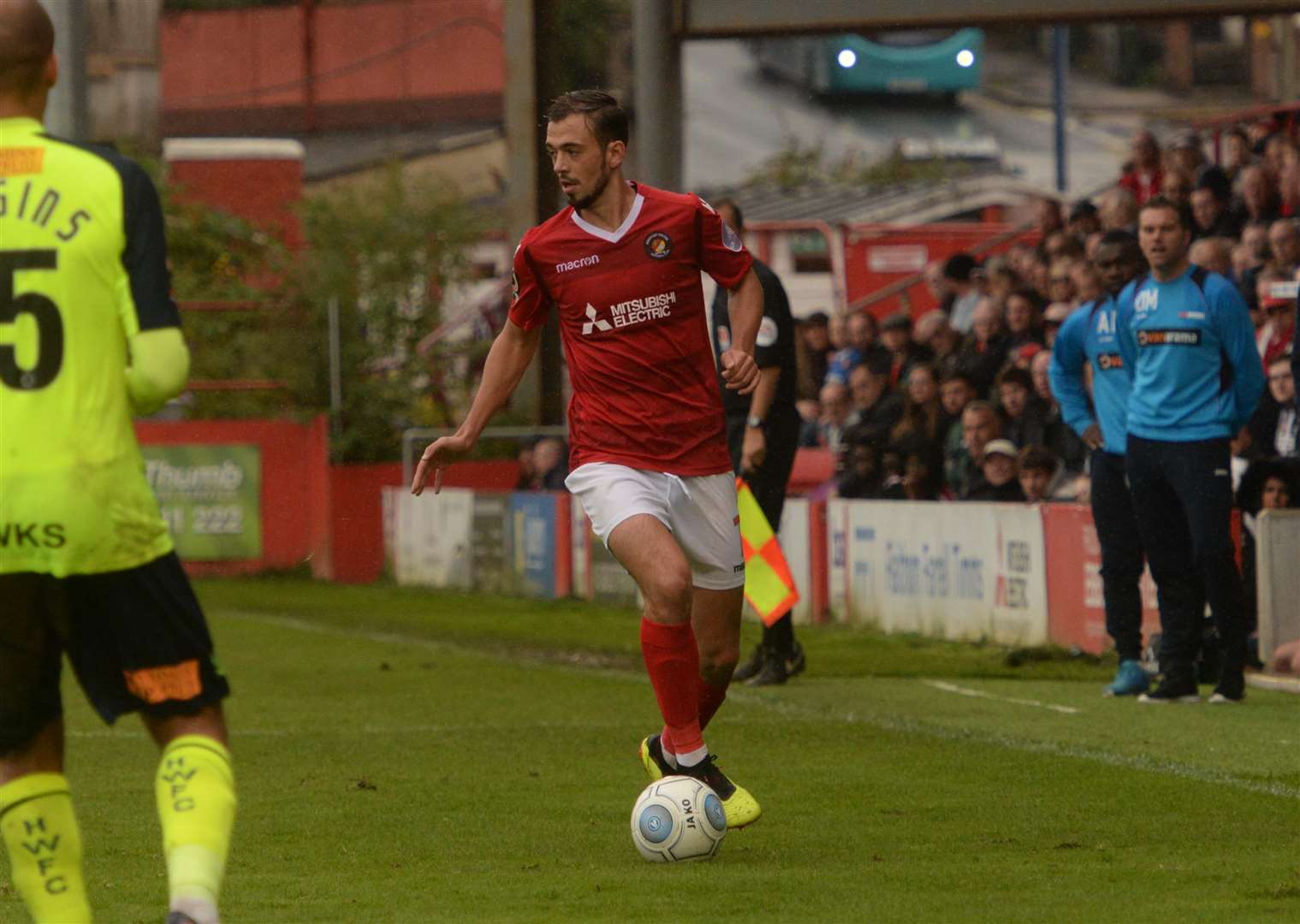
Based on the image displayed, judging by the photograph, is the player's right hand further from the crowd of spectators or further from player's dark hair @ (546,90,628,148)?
the crowd of spectators

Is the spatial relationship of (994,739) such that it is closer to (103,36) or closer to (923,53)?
(103,36)

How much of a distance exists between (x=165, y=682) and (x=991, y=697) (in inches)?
263

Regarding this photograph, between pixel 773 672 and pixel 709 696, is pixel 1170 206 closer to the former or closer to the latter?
pixel 773 672

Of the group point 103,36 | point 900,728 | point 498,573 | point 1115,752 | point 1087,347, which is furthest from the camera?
point 103,36

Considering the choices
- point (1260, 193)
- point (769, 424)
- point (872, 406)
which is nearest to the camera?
point (769, 424)

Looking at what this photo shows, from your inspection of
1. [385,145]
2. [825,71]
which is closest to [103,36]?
[385,145]

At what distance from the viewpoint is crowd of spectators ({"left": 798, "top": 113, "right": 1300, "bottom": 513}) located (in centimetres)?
1403

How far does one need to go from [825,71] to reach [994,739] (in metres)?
58.1

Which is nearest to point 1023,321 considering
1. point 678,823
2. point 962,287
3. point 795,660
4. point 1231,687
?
point 962,287

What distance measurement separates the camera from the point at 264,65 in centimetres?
6244

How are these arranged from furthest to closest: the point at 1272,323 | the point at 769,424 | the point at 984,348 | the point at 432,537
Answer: the point at 432,537 → the point at 984,348 → the point at 1272,323 → the point at 769,424

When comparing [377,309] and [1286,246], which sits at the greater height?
[377,309]

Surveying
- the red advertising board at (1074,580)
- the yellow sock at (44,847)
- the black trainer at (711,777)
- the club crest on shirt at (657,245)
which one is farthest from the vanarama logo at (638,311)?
the red advertising board at (1074,580)

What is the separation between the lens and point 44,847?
461 centimetres
